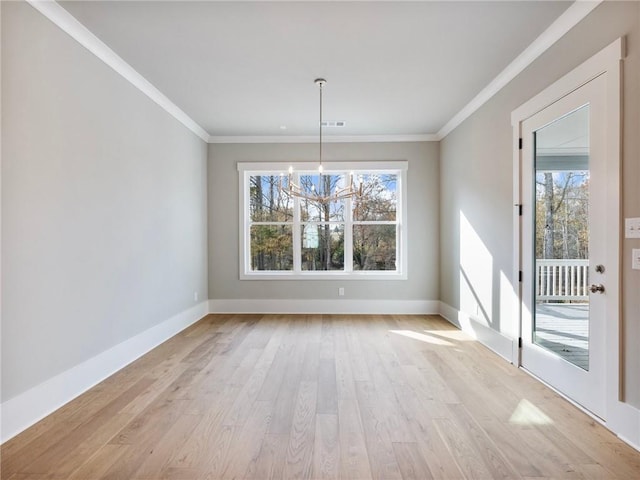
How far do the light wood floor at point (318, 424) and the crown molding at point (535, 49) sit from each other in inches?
112

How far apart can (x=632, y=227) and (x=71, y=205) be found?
3.90 m

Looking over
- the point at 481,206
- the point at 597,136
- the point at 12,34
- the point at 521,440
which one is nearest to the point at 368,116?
the point at 481,206

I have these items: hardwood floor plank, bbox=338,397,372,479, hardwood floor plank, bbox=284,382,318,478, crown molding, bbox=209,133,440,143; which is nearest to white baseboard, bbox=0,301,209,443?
hardwood floor plank, bbox=284,382,318,478

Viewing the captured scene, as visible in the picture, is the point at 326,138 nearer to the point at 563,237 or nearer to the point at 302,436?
the point at 563,237

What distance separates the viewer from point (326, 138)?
18.4 ft

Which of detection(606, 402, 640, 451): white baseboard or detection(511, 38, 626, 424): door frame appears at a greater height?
detection(511, 38, 626, 424): door frame

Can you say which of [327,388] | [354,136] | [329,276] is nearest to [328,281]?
[329,276]

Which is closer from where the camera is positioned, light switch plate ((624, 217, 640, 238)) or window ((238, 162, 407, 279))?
light switch plate ((624, 217, 640, 238))

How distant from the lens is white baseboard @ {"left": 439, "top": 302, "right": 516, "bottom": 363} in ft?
11.4

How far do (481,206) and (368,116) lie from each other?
1.91 m

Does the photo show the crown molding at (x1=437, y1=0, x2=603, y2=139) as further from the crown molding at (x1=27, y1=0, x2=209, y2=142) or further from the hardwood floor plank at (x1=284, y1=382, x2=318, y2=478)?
the crown molding at (x1=27, y1=0, x2=209, y2=142)

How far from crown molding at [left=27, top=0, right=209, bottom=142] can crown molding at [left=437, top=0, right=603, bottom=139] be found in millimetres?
3686

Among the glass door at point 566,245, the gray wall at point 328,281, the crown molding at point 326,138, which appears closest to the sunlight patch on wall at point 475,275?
the glass door at point 566,245

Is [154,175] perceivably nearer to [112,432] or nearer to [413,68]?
[112,432]
